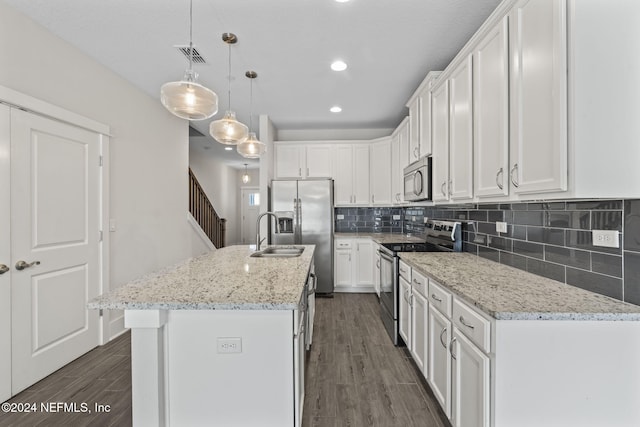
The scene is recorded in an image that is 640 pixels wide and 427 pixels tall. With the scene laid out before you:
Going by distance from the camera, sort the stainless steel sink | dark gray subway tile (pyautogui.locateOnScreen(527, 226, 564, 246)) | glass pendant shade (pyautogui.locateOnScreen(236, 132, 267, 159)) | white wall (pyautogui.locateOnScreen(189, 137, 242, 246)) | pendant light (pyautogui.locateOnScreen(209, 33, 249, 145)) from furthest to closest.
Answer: white wall (pyautogui.locateOnScreen(189, 137, 242, 246)) → glass pendant shade (pyautogui.locateOnScreen(236, 132, 267, 159)) → the stainless steel sink → pendant light (pyautogui.locateOnScreen(209, 33, 249, 145)) → dark gray subway tile (pyautogui.locateOnScreen(527, 226, 564, 246))

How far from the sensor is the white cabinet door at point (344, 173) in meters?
4.91

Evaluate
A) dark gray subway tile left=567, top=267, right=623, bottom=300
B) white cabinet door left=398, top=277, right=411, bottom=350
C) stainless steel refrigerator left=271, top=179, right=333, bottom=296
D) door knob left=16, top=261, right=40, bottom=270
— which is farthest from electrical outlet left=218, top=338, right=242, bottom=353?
stainless steel refrigerator left=271, top=179, right=333, bottom=296

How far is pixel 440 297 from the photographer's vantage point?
180 cm

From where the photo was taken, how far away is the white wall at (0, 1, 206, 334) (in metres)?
2.24

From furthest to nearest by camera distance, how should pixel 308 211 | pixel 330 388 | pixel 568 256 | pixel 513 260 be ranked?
pixel 308 211, pixel 330 388, pixel 513 260, pixel 568 256

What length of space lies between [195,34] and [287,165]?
2641 mm

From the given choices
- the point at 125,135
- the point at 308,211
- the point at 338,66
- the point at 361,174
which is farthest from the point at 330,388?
the point at 361,174

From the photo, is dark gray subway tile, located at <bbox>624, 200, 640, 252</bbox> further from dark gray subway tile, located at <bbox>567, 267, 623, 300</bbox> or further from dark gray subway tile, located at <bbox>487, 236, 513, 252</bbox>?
dark gray subway tile, located at <bbox>487, 236, 513, 252</bbox>

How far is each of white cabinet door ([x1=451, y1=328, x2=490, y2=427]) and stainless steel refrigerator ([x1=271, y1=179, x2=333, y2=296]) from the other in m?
2.97

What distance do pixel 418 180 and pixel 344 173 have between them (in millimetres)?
1985

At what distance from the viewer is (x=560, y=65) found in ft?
4.14

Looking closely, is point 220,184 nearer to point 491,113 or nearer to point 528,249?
point 491,113

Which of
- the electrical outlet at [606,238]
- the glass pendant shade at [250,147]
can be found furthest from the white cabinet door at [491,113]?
the glass pendant shade at [250,147]

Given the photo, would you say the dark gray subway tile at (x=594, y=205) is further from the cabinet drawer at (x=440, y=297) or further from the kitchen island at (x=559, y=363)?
the cabinet drawer at (x=440, y=297)
